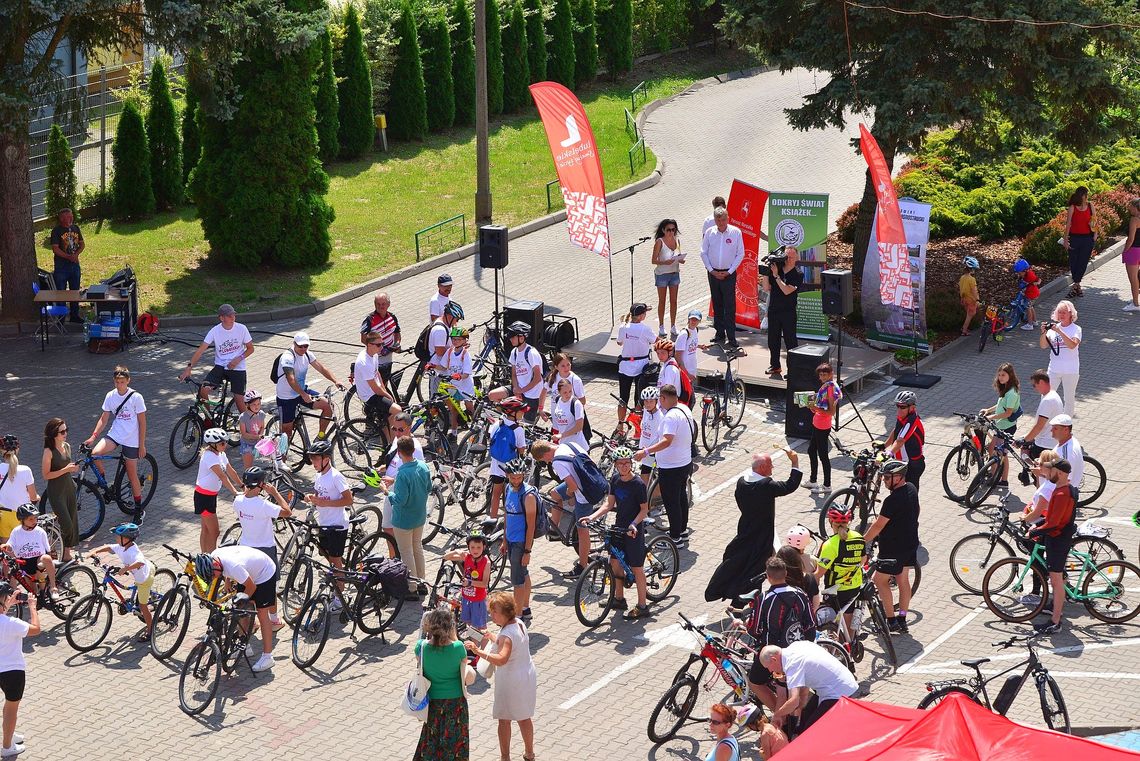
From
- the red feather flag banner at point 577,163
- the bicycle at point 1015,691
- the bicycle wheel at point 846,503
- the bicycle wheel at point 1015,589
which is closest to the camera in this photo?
the bicycle at point 1015,691

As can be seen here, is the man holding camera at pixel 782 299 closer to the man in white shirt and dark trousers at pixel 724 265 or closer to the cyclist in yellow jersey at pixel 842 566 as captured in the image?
the man in white shirt and dark trousers at pixel 724 265

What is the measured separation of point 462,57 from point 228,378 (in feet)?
62.8

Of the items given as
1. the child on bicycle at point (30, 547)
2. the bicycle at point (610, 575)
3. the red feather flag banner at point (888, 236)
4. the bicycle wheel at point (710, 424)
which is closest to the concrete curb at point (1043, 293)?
the red feather flag banner at point (888, 236)

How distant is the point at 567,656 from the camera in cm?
1331

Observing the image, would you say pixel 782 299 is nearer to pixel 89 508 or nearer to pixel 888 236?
pixel 888 236

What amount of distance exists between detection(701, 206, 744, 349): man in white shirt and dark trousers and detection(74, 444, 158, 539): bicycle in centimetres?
865

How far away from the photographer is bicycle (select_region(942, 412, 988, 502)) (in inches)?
656

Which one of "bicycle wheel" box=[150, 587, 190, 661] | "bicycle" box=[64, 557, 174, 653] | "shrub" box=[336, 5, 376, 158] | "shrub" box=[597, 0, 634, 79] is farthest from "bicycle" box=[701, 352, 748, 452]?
"shrub" box=[597, 0, 634, 79]

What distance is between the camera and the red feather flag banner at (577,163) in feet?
70.4

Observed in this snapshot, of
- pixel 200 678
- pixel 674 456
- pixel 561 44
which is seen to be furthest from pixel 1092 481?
pixel 561 44

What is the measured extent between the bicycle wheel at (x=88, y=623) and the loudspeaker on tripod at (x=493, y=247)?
8979 mm

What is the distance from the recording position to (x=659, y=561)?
14.5 meters

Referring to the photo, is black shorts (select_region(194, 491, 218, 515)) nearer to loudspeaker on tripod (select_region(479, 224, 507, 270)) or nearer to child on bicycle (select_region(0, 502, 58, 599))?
child on bicycle (select_region(0, 502, 58, 599))

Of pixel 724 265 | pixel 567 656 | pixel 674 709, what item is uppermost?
pixel 724 265
